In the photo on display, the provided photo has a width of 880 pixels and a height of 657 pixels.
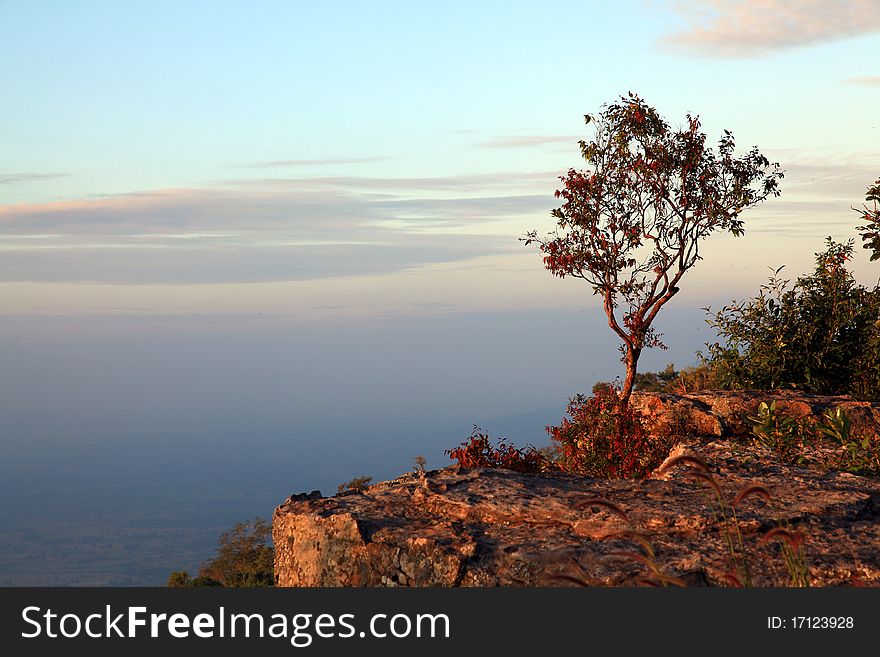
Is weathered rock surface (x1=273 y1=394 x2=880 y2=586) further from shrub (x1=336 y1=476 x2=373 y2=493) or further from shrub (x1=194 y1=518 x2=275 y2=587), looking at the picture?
shrub (x1=194 y1=518 x2=275 y2=587)

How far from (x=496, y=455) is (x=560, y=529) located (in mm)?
6033

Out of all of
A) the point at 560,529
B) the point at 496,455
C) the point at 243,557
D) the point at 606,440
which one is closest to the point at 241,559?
the point at 243,557

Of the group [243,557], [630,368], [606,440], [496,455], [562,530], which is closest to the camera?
[562,530]

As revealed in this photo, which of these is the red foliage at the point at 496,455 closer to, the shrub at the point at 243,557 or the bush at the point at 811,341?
the bush at the point at 811,341

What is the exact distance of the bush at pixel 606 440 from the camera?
17.4 m

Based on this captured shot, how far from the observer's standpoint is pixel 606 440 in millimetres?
18297

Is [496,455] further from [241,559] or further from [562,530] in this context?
[241,559]

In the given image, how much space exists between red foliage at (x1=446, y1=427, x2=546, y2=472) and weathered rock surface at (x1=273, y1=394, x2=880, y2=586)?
131 inches

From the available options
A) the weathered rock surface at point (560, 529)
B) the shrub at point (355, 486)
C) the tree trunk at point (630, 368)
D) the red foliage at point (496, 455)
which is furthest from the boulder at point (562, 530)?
the tree trunk at point (630, 368)

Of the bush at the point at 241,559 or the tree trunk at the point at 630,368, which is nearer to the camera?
the tree trunk at the point at 630,368

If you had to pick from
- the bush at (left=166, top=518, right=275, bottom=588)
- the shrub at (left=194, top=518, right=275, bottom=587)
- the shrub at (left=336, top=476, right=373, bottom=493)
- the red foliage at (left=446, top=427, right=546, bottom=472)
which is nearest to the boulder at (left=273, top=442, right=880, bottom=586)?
the shrub at (left=336, top=476, right=373, bottom=493)

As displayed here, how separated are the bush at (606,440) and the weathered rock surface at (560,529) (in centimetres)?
484

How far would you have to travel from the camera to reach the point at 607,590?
21.8ft

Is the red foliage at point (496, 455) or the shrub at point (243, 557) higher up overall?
the red foliage at point (496, 455)
